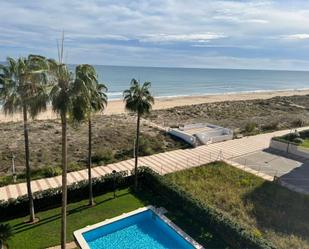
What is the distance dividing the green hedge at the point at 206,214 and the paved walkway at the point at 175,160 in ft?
10.2

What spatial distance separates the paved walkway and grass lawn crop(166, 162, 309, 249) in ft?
6.25

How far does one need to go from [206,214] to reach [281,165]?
13.3 metres

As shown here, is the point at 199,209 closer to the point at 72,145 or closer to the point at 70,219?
the point at 70,219

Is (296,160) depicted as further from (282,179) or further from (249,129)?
(249,129)

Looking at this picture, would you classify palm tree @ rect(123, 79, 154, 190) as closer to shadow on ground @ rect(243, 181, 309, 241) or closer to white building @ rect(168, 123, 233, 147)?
shadow on ground @ rect(243, 181, 309, 241)

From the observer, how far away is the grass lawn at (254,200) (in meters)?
18.0

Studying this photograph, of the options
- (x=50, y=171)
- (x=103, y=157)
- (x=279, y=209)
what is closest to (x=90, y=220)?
(x=50, y=171)

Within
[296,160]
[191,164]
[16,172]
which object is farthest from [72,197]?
[296,160]

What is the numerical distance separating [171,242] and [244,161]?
1417cm

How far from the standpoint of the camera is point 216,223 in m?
17.7

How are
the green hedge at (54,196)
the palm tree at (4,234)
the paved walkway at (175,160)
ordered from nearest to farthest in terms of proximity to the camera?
the palm tree at (4,234) < the green hedge at (54,196) < the paved walkway at (175,160)

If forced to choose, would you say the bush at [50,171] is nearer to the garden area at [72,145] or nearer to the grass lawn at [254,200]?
the garden area at [72,145]

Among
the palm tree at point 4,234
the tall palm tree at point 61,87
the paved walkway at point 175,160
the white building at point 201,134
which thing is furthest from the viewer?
the white building at point 201,134

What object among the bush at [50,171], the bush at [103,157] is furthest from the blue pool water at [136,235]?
the bush at [103,157]
